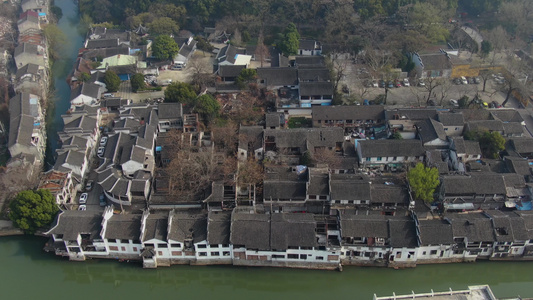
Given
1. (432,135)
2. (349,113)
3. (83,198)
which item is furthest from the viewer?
(349,113)

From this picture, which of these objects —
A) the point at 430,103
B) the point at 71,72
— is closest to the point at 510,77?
the point at 430,103

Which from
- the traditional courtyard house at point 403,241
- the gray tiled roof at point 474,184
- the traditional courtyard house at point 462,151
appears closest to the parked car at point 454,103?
the traditional courtyard house at point 462,151

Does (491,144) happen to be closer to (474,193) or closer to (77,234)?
(474,193)

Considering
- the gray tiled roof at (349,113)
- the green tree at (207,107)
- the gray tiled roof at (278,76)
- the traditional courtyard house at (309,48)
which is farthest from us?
the traditional courtyard house at (309,48)

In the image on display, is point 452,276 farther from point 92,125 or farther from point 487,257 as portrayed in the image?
point 92,125

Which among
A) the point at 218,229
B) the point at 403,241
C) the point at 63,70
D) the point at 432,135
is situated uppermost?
the point at 63,70

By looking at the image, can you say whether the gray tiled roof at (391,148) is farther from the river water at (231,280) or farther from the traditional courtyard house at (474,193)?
the river water at (231,280)

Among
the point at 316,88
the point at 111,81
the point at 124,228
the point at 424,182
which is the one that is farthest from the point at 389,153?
the point at 111,81
